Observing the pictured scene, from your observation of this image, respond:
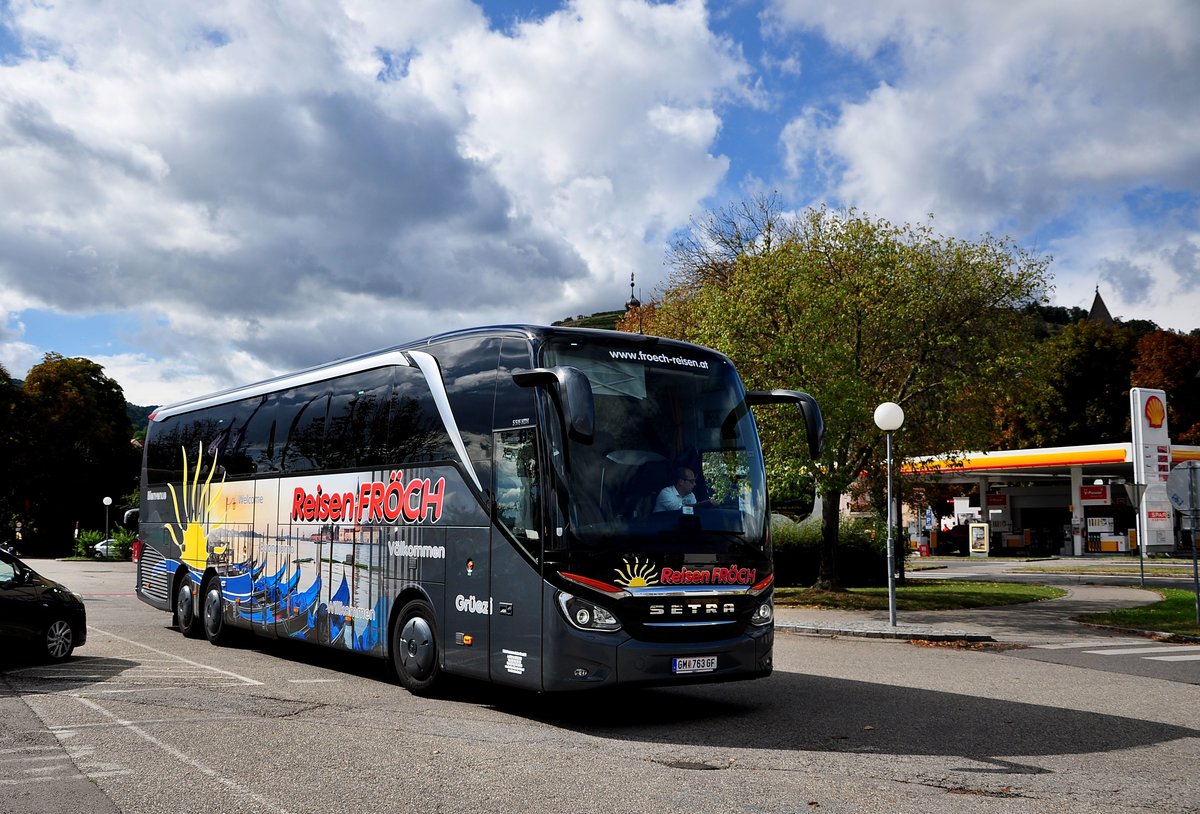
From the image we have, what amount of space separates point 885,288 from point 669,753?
18436 mm

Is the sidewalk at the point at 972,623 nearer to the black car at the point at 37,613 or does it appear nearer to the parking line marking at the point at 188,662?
the parking line marking at the point at 188,662

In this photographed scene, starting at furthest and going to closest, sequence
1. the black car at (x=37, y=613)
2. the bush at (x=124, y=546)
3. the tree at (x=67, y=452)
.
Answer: the tree at (x=67, y=452), the bush at (x=124, y=546), the black car at (x=37, y=613)

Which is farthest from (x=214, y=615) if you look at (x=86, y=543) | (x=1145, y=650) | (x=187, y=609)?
(x=86, y=543)

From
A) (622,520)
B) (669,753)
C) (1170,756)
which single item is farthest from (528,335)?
(1170,756)

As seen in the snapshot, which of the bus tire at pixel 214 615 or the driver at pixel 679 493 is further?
the bus tire at pixel 214 615

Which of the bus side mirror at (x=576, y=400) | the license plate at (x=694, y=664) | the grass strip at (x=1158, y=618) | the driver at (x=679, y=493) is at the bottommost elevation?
the grass strip at (x=1158, y=618)

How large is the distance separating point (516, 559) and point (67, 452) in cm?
7050

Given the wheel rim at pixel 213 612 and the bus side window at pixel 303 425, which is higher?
the bus side window at pixel 303 425

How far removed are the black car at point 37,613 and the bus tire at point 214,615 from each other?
2304 mm

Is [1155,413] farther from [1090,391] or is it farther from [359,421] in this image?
[359,421]

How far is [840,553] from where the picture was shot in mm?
31266


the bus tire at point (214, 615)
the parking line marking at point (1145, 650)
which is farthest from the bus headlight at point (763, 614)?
the bus tire at point (214, 615)

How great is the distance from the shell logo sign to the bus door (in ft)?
136

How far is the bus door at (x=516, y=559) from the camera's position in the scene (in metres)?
9.22
